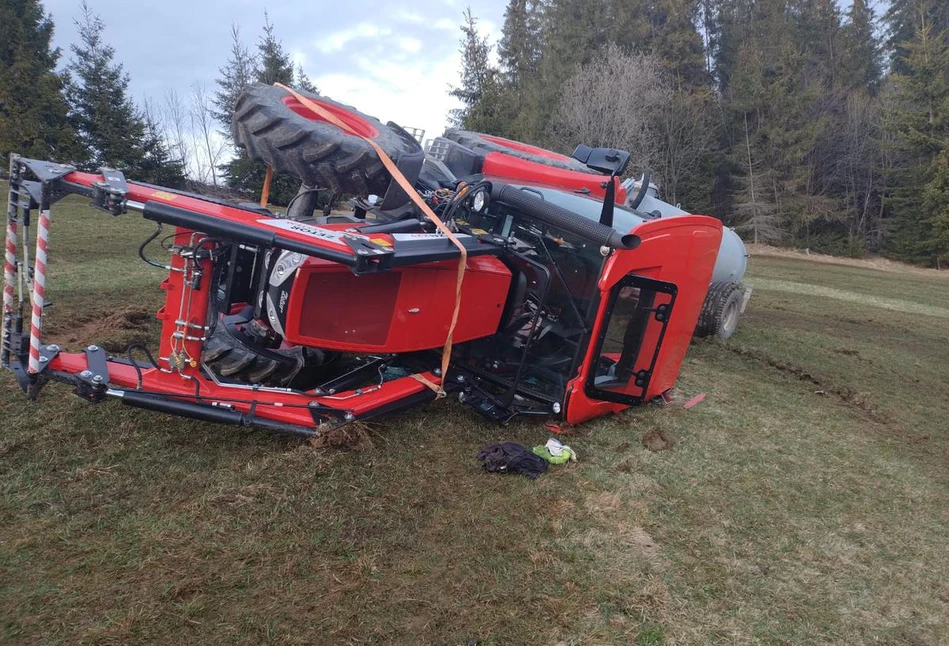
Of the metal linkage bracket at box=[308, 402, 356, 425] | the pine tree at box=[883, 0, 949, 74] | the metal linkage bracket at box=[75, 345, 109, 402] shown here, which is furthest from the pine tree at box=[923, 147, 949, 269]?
the metal linkage bracket at box=[75, 345, 109, 402]

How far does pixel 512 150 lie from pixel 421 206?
2766 millimetres

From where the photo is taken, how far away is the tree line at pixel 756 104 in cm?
2922

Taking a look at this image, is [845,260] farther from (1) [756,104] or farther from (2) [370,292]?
(2) [370,292]

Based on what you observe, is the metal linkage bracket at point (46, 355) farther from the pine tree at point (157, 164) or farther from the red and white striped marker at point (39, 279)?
the pine tree at point (157, 164)

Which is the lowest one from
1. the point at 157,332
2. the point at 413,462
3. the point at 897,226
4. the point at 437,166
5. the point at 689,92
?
the point at 157,332

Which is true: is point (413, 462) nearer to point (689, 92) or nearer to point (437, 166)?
point (437, 166)

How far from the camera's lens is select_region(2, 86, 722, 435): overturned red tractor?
317cm

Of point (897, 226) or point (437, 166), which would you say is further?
point (897, 226)

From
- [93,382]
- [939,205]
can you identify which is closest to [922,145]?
[939,205]

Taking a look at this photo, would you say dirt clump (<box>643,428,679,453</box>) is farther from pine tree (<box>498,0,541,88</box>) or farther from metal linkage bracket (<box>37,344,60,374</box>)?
pine tree (<box>498,0,541,88</box>)

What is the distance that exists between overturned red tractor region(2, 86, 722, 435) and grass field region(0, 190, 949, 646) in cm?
33

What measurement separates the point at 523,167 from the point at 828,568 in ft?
12.5

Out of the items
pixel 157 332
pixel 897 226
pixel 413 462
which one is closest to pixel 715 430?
pixel 413 462

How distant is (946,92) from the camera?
3017 centimetres
